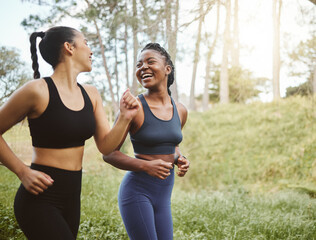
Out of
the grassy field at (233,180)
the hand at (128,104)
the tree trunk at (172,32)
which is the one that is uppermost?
the tree trunk at (172,32)

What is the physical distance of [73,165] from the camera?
1.80m

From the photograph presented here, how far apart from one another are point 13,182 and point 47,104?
6.38 meters

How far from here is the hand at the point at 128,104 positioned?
1893 millimetres

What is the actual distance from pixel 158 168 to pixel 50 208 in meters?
0.73

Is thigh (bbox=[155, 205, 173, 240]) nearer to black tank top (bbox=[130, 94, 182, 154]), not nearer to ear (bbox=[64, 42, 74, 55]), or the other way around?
black tank top (bbox=[130, 94, 182, 154])

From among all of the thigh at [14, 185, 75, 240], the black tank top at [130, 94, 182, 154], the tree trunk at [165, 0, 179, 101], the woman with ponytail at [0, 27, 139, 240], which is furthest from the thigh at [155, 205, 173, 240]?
the tree trunk at [165, 0, 179, 101]

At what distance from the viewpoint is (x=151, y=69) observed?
234 centimetres

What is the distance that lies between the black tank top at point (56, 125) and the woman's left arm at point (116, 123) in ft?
0.64

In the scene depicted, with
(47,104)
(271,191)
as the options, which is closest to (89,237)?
(47,104)

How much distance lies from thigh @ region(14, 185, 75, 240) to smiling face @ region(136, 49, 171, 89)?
3.83 feet

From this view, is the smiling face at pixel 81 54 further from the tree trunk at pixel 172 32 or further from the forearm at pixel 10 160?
the tree trunk at pixel 172 32

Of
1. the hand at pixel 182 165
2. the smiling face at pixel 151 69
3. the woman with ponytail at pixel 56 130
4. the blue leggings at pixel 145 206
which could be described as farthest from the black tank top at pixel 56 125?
the hand at pixel 182 165

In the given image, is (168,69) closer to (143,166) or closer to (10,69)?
(143,166)

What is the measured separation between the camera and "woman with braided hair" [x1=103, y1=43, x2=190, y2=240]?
82.0 inches
